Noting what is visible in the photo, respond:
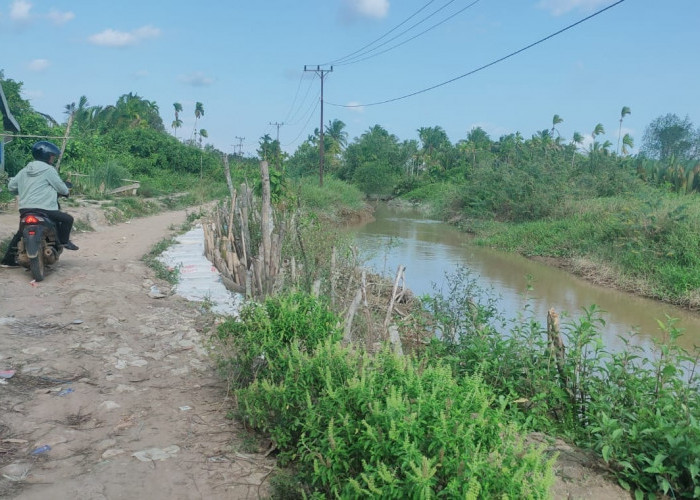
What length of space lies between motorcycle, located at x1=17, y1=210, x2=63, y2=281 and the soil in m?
0.24

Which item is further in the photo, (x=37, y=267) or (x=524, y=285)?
(x=524, y=285)

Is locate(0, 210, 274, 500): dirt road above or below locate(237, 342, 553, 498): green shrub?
below

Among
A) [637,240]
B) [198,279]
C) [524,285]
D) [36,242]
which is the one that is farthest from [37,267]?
[637,240]

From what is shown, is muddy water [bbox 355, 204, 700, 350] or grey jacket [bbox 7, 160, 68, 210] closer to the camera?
grey jacket [bbox 7, 160, 68, 210]

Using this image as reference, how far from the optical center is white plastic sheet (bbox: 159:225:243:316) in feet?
21.2

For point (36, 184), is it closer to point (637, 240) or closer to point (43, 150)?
point (43, 150)

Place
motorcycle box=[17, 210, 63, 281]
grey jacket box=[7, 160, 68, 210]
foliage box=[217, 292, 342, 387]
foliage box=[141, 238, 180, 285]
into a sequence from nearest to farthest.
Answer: foliage box=[217, 292, 342, 387], motorcycle box=[17, 210, 63, 281], grey jacket box=[7, 160, 68, 210], foliage box=[141, 238, 180, 285]

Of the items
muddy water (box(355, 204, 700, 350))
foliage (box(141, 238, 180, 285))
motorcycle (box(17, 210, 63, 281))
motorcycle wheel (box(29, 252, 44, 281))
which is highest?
motorcycle (box(17, 210, 63, 281))

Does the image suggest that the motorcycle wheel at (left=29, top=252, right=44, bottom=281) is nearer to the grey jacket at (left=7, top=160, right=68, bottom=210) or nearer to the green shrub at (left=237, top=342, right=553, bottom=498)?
the grey jacket at (left=7, top=160, right=68, bottom=210)

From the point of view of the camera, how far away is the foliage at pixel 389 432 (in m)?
2.06

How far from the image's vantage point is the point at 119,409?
11.8 ft

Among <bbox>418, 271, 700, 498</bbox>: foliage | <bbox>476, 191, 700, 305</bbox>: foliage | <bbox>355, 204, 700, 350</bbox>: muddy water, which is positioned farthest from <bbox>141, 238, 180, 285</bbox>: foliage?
<bbox>476, 191, 700, 305</bbox>: foliage

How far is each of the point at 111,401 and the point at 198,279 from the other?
4.04m

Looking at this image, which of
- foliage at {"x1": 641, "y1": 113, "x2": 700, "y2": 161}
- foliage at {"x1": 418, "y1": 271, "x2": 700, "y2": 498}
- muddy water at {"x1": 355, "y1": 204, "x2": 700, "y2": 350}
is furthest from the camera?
foliage at {"x1": 641, "y1": 113, "x2": 700, "y2": 161}
